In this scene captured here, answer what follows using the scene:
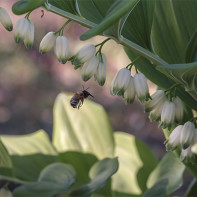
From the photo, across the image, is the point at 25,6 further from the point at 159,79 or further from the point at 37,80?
the point at 37,80

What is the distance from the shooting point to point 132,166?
1041 millimetres

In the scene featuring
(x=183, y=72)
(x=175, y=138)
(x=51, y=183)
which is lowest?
(x=51, y=183)

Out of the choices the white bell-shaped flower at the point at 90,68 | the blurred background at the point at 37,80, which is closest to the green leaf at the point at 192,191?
the white bell-shaped flower at the point at 90,68

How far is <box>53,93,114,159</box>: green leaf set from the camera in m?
1.00

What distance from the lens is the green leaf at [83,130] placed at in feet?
3.29

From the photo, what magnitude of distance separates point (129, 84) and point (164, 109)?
0.06 metres

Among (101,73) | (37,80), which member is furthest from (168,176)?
(37,80)

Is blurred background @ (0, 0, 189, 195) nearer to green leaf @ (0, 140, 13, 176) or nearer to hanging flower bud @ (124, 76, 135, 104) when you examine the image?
green leaf @ (0, 140, 13, 176)

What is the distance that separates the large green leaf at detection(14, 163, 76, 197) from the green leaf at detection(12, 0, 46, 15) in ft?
1.16

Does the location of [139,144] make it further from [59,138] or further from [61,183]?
[61,183]

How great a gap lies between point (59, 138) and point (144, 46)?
52cm

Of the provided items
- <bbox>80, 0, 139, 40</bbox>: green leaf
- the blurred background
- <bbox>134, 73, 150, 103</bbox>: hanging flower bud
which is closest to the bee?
<bbox>134, 73, 150, 103</bbox>: hanging flower bud

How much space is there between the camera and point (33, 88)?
3.89m

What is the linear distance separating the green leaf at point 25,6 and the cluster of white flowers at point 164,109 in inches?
7.9
